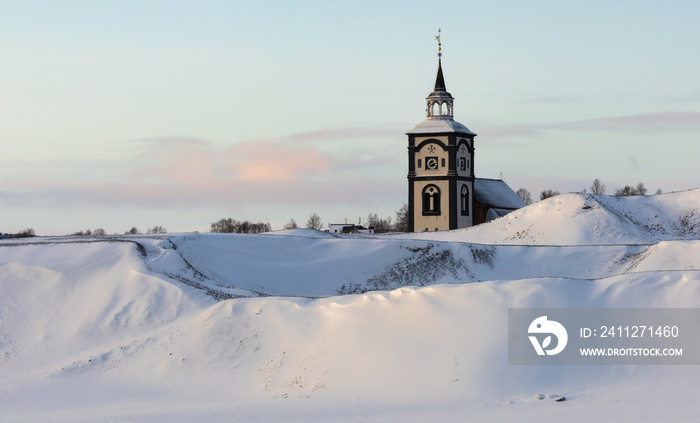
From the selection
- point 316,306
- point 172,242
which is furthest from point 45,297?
point 316,306

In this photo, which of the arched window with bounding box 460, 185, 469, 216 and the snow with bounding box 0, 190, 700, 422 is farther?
the arched window with bounding box 460, 185, 469, 216

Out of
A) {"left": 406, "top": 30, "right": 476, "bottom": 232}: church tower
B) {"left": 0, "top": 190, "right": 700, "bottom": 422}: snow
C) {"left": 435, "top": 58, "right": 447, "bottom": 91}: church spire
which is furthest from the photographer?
{"left": 435, "top": 58, "right": 447, "bottom": 91}: church spire

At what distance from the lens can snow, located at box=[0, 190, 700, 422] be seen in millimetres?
28125

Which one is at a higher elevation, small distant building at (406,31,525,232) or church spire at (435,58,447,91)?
church spire at (435,58,447,91)

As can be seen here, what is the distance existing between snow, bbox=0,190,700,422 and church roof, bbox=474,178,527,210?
5291 cm

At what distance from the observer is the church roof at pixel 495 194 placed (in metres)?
112

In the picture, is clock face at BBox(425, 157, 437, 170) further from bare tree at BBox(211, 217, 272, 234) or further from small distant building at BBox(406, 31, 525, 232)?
bare tree at BBox(211, 217, 272, 234)

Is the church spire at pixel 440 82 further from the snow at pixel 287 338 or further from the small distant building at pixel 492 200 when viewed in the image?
the snow at pixel 287 338

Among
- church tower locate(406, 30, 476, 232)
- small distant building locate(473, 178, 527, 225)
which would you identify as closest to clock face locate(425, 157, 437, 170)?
church tower locate(406, 30, 476, 232)

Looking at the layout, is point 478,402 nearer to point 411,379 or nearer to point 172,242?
point 411,379

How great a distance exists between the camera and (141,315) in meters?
44.1

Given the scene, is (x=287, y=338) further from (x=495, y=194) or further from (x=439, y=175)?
(x=495, y=194)

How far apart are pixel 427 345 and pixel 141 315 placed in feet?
55.8

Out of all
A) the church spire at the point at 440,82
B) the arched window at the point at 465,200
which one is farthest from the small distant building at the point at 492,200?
the church spire at the point at 440,82
